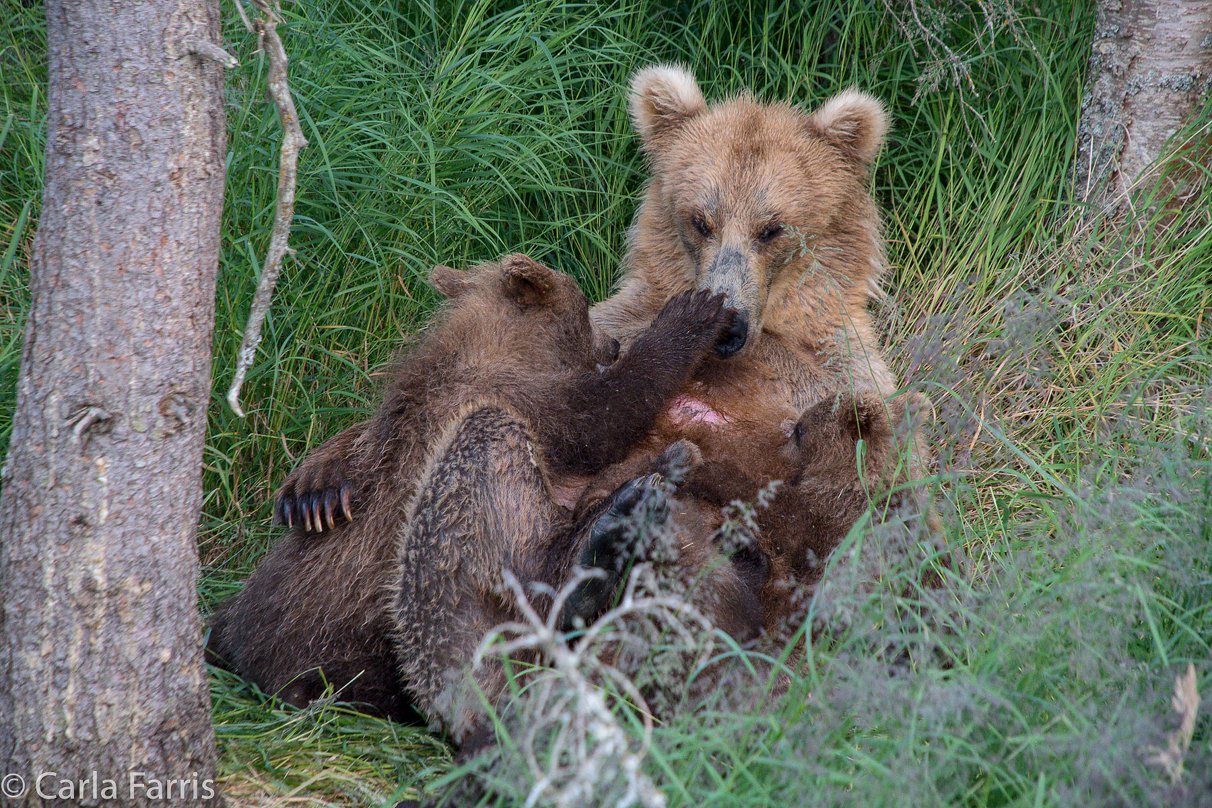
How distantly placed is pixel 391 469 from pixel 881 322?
92.4 inches

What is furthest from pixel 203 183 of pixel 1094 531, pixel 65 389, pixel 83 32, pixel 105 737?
pixel 1094 531

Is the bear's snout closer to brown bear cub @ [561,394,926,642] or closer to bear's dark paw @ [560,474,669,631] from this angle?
brown bear cub @ [561,394,926,642]

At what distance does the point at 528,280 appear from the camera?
11.0 ft

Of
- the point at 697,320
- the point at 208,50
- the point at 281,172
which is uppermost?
the point at 208,50

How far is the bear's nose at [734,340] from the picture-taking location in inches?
128

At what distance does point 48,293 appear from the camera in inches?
87.4

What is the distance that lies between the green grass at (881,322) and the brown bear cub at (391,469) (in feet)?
0.55

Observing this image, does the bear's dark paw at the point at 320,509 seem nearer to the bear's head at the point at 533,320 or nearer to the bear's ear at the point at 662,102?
the bear's head at the point at 533,320

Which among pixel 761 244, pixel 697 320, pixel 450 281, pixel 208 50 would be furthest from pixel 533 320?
pixel 208 50

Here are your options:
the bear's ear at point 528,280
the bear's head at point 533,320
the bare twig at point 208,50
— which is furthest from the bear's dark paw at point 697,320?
the bare twig at point 208,50

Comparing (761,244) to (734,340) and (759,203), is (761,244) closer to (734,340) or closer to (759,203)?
(759,203)

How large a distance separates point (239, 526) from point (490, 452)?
1.55 meters

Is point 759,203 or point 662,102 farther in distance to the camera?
point 662,102

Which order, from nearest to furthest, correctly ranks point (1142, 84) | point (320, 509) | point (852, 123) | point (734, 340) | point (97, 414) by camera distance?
point (97, 414)
point (320, 509)
point (734, 340)
point (852, 123)
point (1142, 84)
